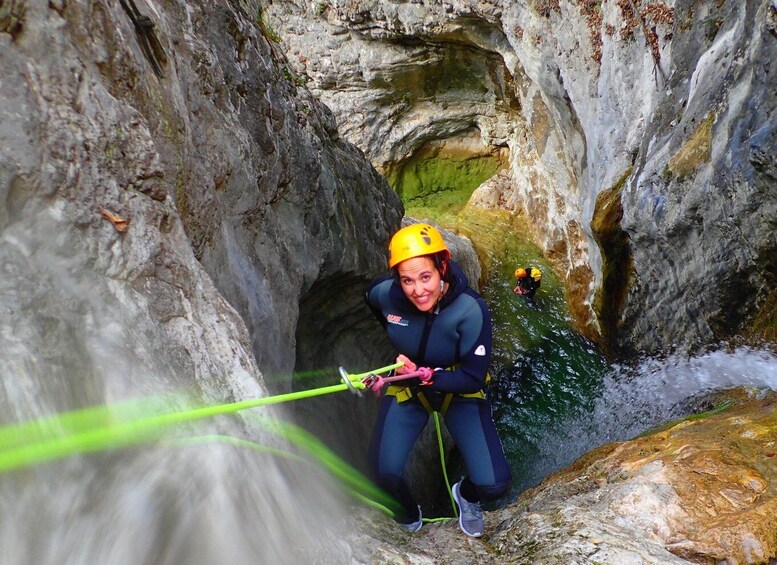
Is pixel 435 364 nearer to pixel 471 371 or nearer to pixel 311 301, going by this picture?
pixel 471 371

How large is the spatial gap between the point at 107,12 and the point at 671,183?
5929 mm

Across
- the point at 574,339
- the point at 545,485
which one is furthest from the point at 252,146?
the point at 574,339

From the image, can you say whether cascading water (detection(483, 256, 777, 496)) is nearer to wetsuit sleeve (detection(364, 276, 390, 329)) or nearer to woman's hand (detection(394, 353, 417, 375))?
woman's hand (detection(394, 353, 417, 375))

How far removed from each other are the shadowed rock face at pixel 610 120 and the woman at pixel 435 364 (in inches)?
131

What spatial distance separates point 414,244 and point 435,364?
98 cm

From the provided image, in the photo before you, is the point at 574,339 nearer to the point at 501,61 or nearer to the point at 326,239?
the point at 326,239

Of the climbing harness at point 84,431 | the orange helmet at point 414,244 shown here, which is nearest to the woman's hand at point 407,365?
the orange helmet at point 414,244

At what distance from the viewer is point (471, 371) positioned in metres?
3.52

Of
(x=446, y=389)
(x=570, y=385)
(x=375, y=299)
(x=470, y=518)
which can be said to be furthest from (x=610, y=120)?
(x=470, y=518)

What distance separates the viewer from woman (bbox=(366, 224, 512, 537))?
3383 millimetres

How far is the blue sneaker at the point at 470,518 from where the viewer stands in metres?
3.43

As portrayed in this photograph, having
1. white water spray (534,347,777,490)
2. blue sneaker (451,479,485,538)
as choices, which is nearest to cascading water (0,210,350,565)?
blue sneaker (451,479,485,538)

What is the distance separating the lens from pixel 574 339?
984cm

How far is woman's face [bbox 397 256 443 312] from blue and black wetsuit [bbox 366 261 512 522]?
0.15 m
